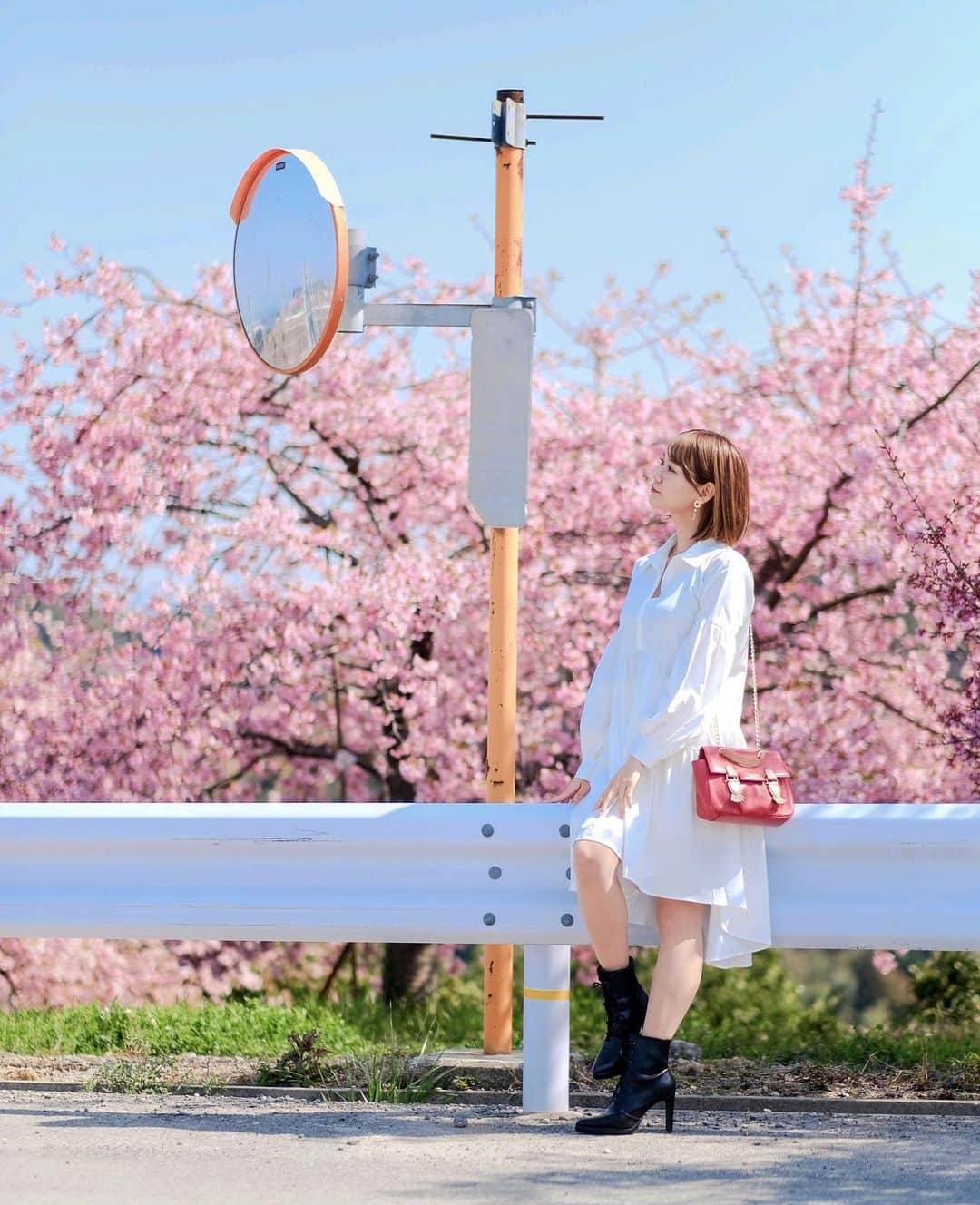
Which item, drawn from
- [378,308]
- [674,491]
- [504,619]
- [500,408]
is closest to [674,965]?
[674,491]

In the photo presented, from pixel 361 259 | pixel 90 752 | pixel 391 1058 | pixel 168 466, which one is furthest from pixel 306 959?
pixel 361 259

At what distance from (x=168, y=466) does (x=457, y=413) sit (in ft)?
5.93

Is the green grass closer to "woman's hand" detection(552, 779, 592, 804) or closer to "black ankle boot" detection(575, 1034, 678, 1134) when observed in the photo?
"black ankle boot" detection(575, 1034, 678, 1134)

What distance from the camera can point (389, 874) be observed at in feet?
12.7

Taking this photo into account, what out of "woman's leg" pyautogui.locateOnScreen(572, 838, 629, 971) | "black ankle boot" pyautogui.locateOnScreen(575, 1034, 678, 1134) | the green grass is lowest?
the green grass

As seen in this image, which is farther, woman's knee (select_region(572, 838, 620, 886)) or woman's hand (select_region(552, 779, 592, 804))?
woman's hand (select_region(552, 779, 592, 804))

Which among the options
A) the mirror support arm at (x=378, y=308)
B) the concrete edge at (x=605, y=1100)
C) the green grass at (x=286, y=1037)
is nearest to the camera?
the concrete edge at (x=605, y=1100)

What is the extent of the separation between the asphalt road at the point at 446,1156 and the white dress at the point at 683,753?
0.51 m

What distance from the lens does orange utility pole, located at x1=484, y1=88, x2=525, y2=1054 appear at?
454 cm

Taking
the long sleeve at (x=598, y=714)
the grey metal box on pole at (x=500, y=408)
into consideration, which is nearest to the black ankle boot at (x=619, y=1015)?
the long sleeve at (x=598, y=714)

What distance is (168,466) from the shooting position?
8.68 metres

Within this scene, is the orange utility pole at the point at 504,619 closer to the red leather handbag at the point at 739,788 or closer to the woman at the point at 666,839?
the woman at the point at 666,839

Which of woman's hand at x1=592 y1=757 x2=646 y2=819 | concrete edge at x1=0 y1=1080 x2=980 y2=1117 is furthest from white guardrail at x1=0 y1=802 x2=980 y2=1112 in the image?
concrete edge at x1=0 y1=1080 x2=980 y2=1117

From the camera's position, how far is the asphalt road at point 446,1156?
2.99 metres
